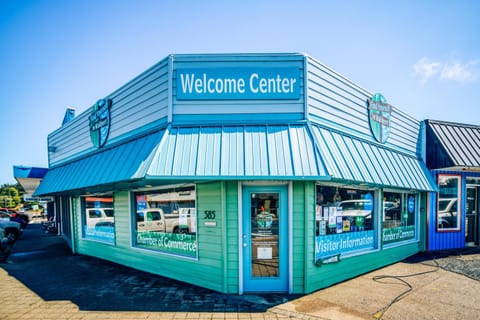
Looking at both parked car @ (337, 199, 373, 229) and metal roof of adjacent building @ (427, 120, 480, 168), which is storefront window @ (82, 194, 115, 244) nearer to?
parked car @ (337, 199, 373, 229)

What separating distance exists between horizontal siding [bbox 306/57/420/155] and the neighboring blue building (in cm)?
224

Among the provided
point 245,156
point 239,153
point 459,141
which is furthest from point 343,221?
point 459,141

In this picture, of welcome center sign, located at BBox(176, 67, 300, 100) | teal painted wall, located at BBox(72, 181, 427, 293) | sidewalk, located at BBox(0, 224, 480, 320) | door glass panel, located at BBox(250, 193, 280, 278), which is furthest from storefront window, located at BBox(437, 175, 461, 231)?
welcome center sign, located at BBox(176, 67, 300, 100)

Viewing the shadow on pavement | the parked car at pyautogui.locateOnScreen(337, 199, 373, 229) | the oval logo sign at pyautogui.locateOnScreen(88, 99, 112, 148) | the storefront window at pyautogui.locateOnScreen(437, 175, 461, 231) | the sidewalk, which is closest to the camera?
the sidewalk

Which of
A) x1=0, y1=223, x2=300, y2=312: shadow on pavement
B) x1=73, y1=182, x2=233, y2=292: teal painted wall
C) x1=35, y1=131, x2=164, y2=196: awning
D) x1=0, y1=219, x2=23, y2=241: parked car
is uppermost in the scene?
x1=35, y1=131, x2=164, y2=196: awning

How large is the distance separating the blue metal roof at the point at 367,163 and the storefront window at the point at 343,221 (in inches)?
31.1

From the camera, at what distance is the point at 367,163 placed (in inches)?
260

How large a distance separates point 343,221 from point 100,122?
339 inches

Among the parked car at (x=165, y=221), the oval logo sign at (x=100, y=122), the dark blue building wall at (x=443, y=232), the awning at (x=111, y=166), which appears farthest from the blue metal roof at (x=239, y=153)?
the dark blue building wall at (x=443, y=232)

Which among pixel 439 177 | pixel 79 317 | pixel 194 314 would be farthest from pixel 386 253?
pixel 79 317

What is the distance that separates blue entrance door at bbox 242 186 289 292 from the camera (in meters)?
5.52

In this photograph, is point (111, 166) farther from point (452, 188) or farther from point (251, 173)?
point (452, 188)

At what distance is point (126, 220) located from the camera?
7762mm

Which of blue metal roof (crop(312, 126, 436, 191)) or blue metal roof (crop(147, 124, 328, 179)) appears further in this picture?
blue metal roof (crop(312, 126, 436, 191))
